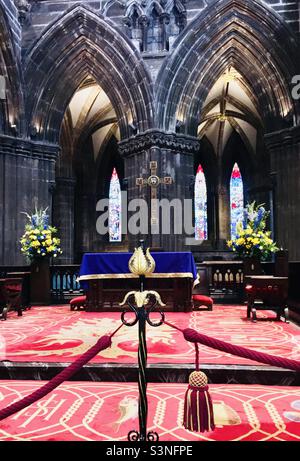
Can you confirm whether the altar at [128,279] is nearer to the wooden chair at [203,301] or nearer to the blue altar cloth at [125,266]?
the blue altar cloth at [125,266]

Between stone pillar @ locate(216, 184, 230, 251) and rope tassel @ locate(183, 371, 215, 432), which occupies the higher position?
stone pillar @ locate(216, 184, 230, 251)

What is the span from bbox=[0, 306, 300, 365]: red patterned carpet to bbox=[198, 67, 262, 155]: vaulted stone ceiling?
1204 cm

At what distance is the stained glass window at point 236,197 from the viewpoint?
21.9 m

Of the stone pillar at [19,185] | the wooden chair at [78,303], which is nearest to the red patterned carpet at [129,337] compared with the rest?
the wooden chair at [78,303]

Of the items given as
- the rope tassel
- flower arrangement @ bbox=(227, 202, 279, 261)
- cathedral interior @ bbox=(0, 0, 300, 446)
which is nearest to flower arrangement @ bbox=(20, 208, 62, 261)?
cathedral interior @ bbox=(0, 0, 300, 446)

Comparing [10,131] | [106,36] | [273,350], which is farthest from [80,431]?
[106,36]

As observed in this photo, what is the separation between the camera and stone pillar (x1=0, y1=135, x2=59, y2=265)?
11617 mm

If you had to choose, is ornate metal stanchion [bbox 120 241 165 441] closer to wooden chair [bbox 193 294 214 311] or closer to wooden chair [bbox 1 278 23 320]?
wooden chair [bbox 1 278 23 320]

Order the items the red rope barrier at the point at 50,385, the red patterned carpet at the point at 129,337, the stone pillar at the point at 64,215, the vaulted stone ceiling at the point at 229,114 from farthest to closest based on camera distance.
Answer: the stone pillar at the point at 64,215 < the vaulted stone ceiling at the point at 229,114 < the red patterned carpet at the point at 129,337 < the red rope barrier at the point at 50,385

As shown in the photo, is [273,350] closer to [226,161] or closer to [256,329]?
[256,329]

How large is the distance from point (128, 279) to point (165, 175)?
4546mm

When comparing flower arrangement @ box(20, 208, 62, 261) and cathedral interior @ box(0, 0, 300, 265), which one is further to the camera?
cathedral interior @ box(0, 0, 300, 265)

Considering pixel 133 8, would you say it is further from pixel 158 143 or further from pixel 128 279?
pixel 128 279

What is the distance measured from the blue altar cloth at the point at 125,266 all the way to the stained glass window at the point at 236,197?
14.4 meters
